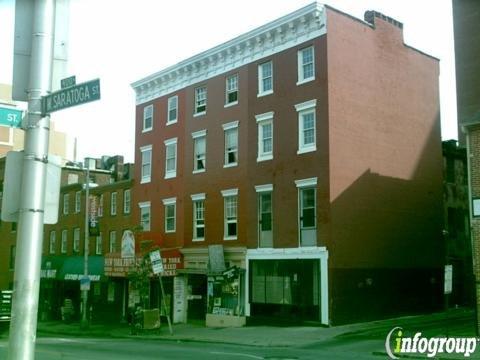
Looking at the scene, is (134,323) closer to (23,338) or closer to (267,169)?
(267,169)

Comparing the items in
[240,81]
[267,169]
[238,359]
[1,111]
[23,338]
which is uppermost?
[240,81]

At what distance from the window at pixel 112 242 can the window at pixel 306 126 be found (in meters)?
17.7

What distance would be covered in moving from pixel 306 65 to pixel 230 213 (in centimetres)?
850

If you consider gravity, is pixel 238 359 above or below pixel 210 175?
below

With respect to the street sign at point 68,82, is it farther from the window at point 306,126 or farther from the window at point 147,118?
the window at point 147,118

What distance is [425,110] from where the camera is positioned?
34250 mm

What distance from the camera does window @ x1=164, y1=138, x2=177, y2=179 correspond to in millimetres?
37312

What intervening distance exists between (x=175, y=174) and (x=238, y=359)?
2038 centimetres

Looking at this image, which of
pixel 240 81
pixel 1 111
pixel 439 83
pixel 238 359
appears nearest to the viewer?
pixel 1 111

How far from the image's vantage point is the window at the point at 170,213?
37000mm

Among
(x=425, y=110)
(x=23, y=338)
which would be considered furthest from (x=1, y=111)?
(x=425, y=110)

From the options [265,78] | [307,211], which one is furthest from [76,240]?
[307,211]

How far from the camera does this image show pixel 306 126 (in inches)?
1178

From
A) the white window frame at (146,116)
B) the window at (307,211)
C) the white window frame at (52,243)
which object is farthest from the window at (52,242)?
the window at (307,211)
